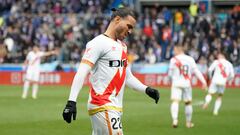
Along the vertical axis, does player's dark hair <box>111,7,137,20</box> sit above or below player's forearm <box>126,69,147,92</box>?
above

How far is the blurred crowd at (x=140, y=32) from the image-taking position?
40094mm

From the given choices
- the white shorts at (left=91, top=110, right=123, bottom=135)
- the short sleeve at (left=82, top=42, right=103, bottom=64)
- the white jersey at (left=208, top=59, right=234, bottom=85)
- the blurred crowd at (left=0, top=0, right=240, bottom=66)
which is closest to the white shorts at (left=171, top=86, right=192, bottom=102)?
the white jersey at (left=208, top=59, right=234, bottom=85)

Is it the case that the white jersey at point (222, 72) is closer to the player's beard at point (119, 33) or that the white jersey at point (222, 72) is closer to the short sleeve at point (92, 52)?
the player's beard at point (119, 33)

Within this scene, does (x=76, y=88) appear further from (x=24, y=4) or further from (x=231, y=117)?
(x=24, y=4)

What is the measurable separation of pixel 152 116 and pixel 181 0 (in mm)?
26520

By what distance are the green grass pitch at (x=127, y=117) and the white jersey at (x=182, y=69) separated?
121cm

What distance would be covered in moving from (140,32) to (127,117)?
21666mm

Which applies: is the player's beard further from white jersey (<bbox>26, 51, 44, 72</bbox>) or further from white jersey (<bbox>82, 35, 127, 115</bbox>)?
white jersey (<bbox>26, 51, 44, 72</bbox>)

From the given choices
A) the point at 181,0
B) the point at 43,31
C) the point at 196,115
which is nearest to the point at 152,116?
the point at 196,115

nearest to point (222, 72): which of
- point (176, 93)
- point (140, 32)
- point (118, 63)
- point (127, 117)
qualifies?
point (127, 117)

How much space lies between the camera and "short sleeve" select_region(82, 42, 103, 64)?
869cm

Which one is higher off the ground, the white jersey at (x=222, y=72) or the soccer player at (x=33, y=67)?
the white jersey at (x=222, y=72)

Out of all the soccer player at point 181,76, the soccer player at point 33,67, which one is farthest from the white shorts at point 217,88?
the soccer player at point 33,67

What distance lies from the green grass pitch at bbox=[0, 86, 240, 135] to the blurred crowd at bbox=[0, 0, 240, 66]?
8722mm
